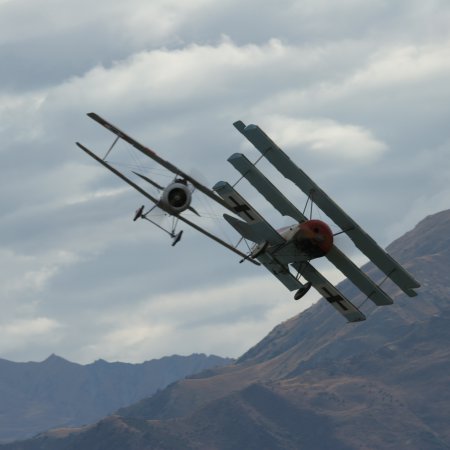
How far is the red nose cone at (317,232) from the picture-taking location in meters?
77.1

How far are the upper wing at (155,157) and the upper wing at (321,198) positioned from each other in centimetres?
490

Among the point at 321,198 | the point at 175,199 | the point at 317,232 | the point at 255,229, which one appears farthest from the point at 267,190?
the point at 317,232

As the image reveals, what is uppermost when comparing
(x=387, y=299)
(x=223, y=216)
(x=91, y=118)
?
(x=91, y=118)

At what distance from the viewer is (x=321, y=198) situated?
271 ft

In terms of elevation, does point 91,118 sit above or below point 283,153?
above

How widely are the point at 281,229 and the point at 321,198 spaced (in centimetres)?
483

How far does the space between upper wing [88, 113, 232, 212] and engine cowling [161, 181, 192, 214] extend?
1.26m

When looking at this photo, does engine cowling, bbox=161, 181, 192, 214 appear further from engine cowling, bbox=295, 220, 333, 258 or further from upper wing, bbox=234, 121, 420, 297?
engine cowling, bbox=295, 220, 333, 258

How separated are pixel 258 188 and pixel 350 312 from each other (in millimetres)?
12105

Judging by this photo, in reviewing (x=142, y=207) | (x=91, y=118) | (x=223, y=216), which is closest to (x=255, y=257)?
(x=223, y=216)

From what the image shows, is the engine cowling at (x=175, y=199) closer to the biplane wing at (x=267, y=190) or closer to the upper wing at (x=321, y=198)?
the biplane wing at (x=267, y=190)

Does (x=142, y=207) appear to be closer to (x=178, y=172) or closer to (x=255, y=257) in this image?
(x=178, y=172)

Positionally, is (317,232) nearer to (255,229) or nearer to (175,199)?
(255,229)

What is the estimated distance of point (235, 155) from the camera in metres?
83.3
